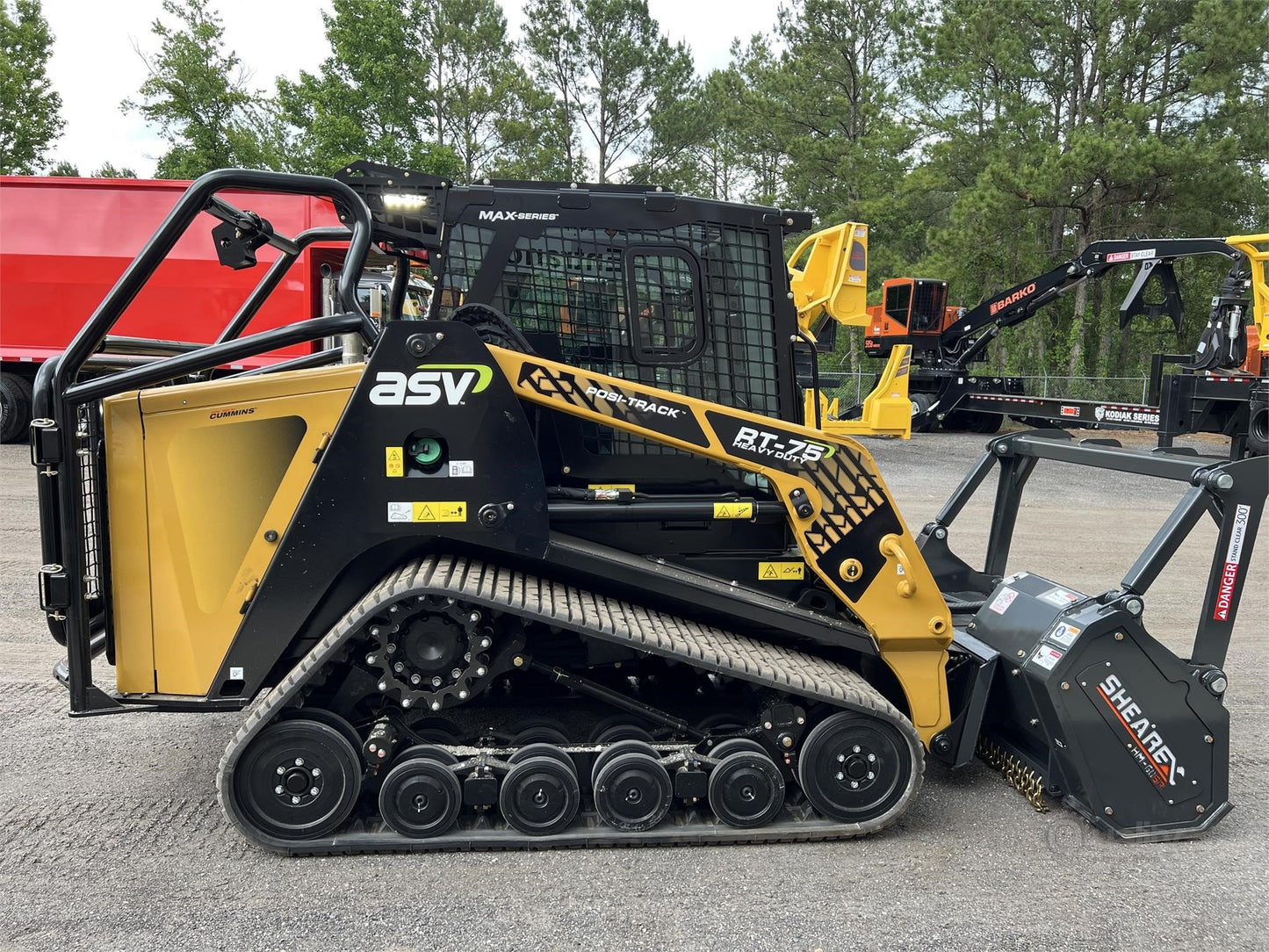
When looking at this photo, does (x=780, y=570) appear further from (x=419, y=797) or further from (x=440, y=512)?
(x=419, y=797)

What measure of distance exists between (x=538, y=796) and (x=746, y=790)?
2.43 ft

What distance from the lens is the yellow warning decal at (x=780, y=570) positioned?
3.96 meters

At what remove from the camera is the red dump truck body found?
13.1 meters

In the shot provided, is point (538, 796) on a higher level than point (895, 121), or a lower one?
lower

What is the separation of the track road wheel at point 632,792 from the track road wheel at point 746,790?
0.18 m

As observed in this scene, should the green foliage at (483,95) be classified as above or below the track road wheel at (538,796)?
above

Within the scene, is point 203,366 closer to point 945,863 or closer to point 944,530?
point 945,863

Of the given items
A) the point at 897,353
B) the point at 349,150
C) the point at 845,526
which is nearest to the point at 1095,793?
the point at 845,526

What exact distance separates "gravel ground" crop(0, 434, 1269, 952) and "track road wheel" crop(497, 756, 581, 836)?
0.12m

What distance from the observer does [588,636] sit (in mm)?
3441

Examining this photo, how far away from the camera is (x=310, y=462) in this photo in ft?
11.5

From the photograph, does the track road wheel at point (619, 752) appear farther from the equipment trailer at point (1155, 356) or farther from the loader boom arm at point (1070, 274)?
the loader boom arm at point (1070, 274)

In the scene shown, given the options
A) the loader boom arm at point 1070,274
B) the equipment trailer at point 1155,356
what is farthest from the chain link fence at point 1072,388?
the loader boom arm at point 1070,274

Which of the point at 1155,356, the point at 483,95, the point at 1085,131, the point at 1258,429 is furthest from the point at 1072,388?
the point at 483,95
